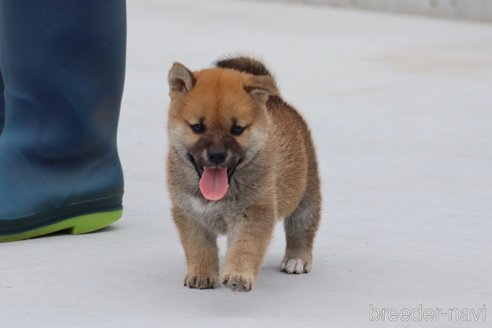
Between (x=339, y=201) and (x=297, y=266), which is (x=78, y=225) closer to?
(x=297, y=266)

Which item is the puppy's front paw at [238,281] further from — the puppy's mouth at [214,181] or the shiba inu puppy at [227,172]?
the puppy's mouth at [214,181]

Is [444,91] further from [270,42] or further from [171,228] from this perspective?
[171,228]

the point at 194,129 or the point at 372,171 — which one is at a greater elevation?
the point at 194,129

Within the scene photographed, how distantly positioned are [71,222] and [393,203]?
1459 mm

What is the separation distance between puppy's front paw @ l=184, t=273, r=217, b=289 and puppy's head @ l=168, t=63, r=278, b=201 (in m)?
0.28

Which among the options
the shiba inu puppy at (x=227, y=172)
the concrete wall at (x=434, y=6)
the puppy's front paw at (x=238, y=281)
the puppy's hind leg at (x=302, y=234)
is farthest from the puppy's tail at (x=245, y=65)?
the concrete wall at (x=434, y=6)

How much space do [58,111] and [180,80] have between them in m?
0.80

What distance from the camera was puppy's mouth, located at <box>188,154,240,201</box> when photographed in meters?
4.22

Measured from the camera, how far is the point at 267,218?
171 inches

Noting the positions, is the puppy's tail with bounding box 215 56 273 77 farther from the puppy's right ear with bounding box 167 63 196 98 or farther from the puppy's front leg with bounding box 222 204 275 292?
the puppy's front leg with bounding box 222 204 275 292

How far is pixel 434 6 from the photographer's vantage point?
11.6 metres

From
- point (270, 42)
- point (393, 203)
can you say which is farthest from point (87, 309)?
point (270, 42)

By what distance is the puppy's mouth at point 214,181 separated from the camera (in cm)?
422

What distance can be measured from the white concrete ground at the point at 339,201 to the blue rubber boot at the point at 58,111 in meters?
0.12
